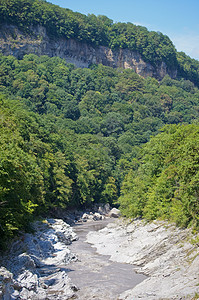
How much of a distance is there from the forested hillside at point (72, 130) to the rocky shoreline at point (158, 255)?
3.12m

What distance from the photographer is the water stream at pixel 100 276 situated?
89.7 ft

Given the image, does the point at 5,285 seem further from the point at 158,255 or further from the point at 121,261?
the point at 121,261

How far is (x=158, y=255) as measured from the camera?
33.7 metres

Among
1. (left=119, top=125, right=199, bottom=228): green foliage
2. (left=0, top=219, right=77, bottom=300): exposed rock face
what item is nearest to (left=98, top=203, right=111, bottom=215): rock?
(left=119, top=125, right=199, bottom=228): green foliage

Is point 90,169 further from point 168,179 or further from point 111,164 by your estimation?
point 168,179

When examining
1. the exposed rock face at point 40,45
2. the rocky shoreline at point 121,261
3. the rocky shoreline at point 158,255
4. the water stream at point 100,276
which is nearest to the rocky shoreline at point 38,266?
the rocky shoreline at point 121,261

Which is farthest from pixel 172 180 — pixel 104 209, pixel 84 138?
pixel 84 138

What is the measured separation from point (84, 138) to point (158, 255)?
260ft

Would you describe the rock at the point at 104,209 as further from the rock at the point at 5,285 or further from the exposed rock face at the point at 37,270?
the rock at the point at 5,285

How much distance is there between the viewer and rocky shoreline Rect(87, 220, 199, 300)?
2385 cm

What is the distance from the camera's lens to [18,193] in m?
33.4

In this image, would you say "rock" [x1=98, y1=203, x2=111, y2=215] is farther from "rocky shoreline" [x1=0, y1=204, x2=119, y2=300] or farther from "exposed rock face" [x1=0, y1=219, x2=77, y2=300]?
"exposed rock face" [x1=0, y1=219, x2=77, y2=300]

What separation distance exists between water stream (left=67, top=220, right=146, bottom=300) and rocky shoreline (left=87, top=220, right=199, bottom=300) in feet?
3.82

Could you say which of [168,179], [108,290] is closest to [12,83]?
[168,179]
